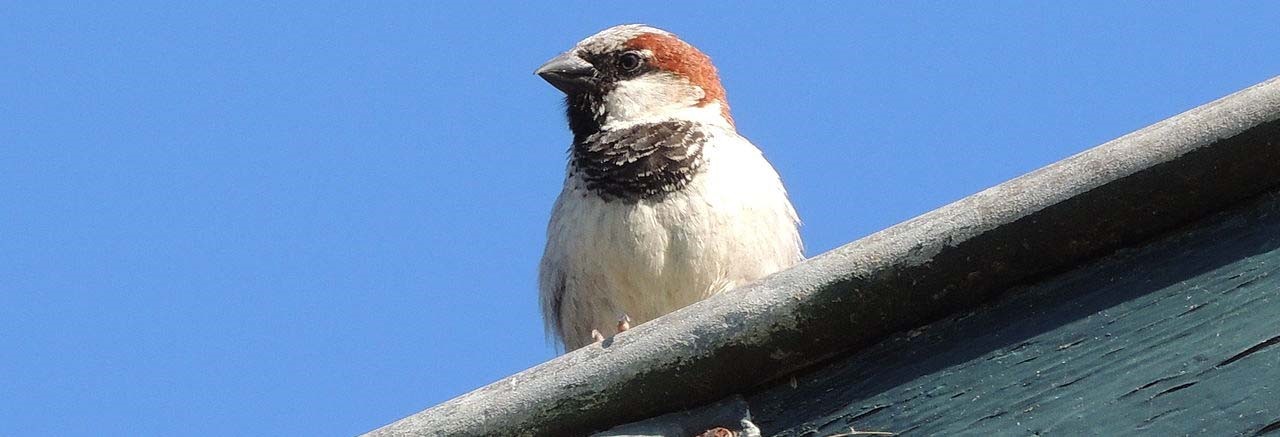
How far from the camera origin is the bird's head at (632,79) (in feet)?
15.6

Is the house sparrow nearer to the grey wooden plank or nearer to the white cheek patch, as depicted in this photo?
the white cheek patch

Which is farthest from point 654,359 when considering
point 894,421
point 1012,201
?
point 1012,201

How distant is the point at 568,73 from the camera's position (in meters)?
4.89

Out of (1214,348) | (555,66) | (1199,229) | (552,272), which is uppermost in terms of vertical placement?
(555,66)

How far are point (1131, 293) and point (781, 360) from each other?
415 millimetres

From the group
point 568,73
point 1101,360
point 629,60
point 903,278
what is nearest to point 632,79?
point 629,60

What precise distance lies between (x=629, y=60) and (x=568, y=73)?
0.19m

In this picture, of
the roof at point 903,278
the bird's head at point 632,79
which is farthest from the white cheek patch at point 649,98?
the roof at point 903,278

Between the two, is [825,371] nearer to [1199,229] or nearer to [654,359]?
[654,359]

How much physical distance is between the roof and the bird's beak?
2871 mm

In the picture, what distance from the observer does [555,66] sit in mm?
4895

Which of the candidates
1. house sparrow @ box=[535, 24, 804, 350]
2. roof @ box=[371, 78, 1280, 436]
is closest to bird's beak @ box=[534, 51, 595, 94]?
house sparrow @ box=[535, 24, 804, 350]

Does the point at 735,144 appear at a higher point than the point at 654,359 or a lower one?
higher

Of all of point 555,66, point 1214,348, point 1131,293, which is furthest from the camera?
point 555,66
